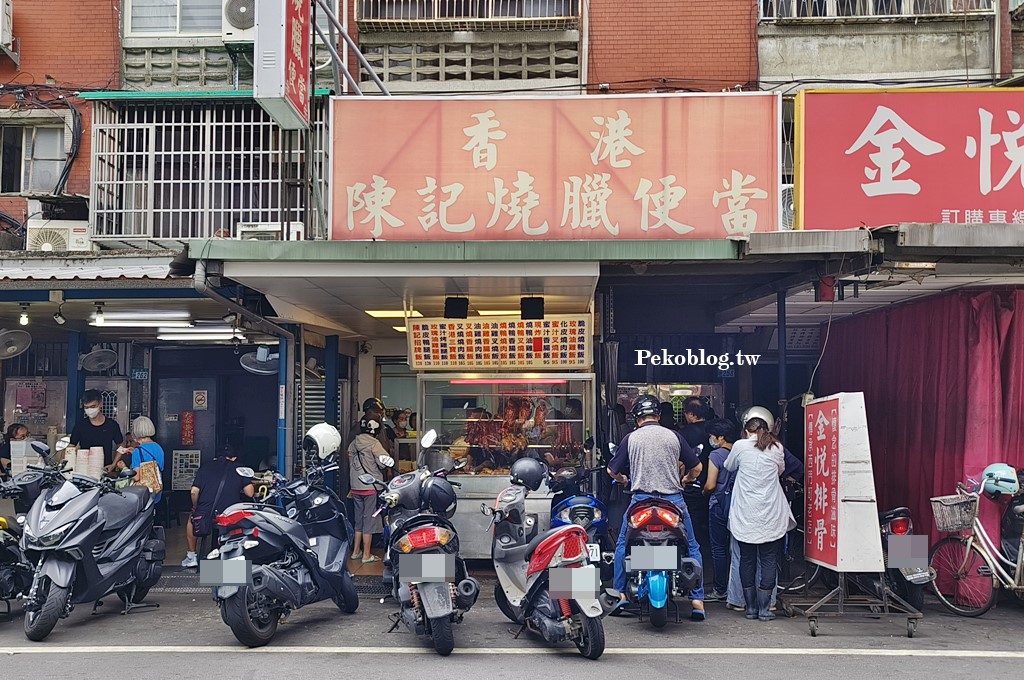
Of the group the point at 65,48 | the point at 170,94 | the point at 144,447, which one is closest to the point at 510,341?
the point at 144,447

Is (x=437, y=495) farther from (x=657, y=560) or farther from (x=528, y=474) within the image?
(x=657, y=560)

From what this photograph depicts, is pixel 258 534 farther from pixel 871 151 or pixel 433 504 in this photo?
pixel 871 151

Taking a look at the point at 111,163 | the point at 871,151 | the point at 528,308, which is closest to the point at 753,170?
the point at 871,151

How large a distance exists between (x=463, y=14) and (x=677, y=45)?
123 inches

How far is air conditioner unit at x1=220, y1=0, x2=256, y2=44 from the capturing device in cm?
1273

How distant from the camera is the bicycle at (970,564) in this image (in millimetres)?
7734

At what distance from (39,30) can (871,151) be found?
38.6ft

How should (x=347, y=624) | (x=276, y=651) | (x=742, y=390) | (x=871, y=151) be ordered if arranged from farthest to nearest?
1. (x=742, y=390)
2. (x=871, y=151)
3. (x=347, y=624)
4. (x=276, y=651)

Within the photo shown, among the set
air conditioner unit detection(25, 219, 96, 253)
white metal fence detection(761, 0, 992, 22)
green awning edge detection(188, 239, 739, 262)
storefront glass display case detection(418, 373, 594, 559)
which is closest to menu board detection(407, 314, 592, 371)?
storefront glass display case detection(418, 373, 594, 559)

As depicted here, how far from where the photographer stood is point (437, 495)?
23.1 ft

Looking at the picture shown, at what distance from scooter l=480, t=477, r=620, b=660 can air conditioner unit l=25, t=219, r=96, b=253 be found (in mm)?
8349

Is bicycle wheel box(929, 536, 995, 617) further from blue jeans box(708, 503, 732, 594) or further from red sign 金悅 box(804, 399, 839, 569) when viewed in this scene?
blue jeans box(708, 503, 732, 594)

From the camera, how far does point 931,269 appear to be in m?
7.99

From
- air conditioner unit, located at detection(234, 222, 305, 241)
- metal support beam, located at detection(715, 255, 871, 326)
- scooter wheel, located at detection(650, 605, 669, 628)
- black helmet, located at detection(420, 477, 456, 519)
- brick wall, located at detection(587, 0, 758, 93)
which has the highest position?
brick wall, located at detection(587, 0, 758, 93)
